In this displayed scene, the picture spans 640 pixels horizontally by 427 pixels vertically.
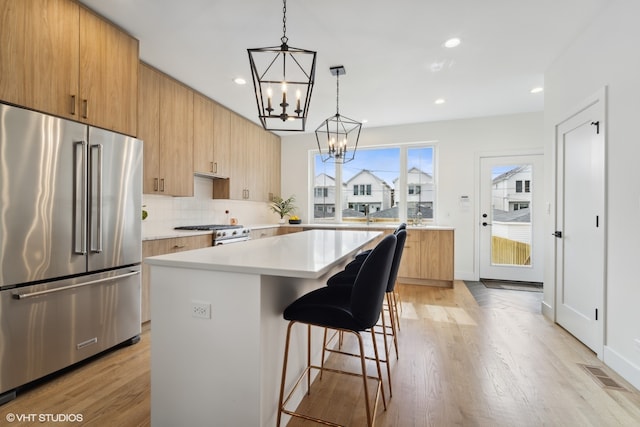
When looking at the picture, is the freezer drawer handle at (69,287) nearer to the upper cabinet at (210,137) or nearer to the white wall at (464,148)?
the upper cabinet at (210,137)

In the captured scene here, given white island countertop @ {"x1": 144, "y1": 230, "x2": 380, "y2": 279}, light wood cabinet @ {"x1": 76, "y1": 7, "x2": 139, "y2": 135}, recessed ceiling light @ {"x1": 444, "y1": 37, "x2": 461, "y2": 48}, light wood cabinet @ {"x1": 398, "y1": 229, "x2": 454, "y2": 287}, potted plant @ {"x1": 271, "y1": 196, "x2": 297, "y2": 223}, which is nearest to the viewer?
white island countertop @ {"x1": 144, "y1": 230, "x2": 380, "y2": 279}

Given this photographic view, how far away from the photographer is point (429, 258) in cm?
445

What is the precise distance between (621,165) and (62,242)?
12.5 ft

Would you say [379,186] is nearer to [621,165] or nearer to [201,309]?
[621,165]

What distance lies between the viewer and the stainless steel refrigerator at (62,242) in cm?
173

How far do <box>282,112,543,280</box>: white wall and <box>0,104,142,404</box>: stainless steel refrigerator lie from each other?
427 cm

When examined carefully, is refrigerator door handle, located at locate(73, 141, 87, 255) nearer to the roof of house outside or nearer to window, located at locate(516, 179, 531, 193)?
the roof of house outside

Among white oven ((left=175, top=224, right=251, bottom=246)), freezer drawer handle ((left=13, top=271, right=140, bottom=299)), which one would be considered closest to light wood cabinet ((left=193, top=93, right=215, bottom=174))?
white oven ((left=175, top=224, right=251, bottom=246))

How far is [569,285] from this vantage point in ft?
9.02

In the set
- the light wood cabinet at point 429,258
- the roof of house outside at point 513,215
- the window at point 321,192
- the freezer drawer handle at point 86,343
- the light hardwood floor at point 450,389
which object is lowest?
the light hardwood floor at point 450,389

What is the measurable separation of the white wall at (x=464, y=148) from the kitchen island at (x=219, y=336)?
13.0 feet

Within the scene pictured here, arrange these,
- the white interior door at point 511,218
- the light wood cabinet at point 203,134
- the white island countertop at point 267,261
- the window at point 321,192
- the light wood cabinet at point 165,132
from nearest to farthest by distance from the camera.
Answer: the white island countertop at point 267,261 < the light wood cabinet at point 165,132 < the light wood cabinet at point 203,134 < the white interior door at point 511,218 < the window at point 321,192

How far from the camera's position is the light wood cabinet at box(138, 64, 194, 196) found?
117 inches

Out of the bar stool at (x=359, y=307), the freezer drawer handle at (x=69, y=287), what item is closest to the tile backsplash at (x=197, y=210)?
the freezer drawer handle at (x=69, y=287)
